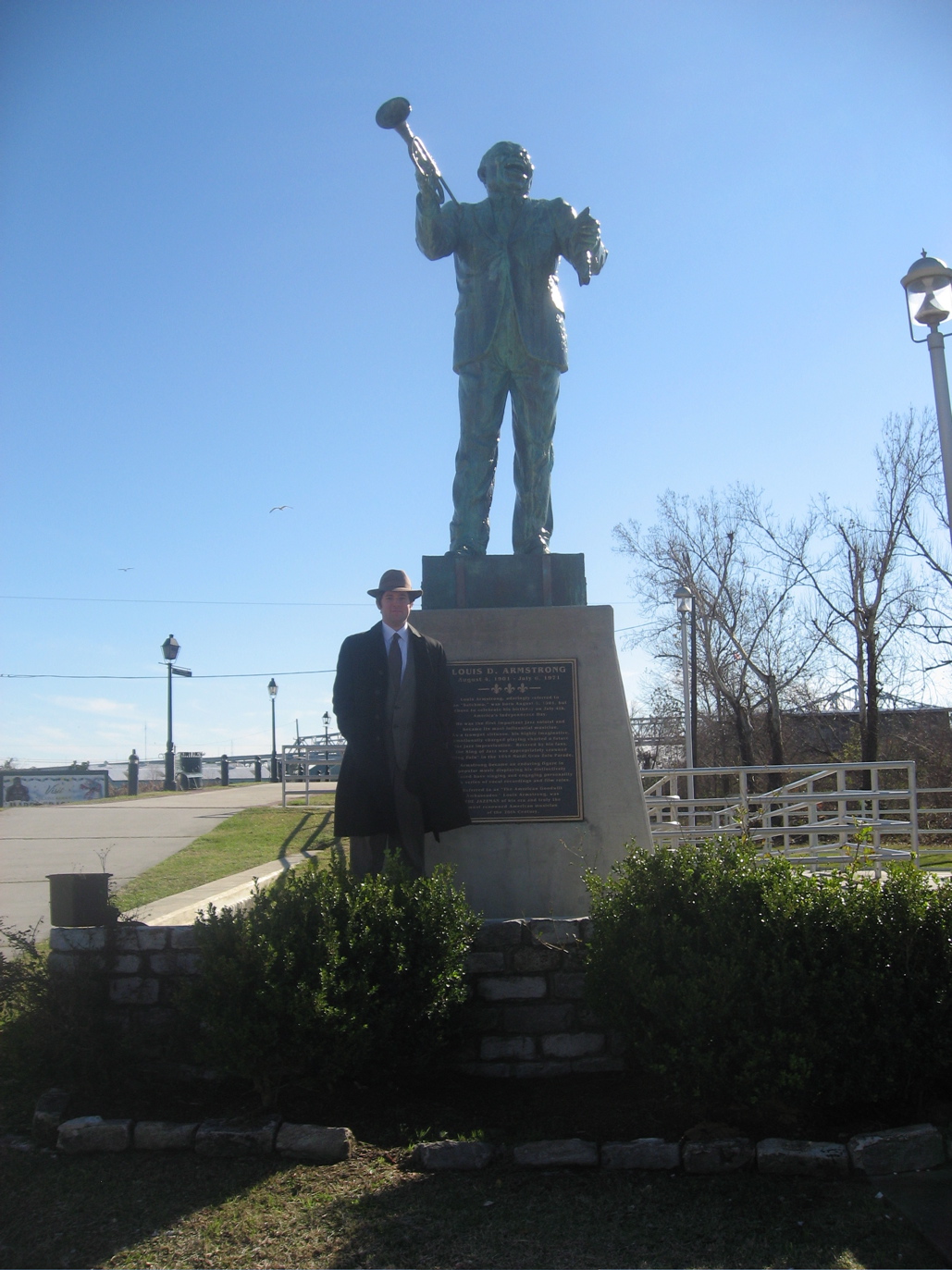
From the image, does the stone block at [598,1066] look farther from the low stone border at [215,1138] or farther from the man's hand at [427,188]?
the man's hand at [427,188]

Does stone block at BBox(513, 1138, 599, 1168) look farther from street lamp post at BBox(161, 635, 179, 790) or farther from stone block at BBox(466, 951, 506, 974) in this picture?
street lamp post at BBox(161, 635, 179, 790)

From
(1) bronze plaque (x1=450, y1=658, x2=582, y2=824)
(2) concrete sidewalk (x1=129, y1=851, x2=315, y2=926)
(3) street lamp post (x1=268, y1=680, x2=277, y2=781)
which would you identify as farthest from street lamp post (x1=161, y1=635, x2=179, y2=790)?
(1) bronze plaque (x1=450, y1=658, x2=582, y2=824)

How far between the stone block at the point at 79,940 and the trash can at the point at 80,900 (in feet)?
0.16

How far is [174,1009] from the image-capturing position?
4.59 meters

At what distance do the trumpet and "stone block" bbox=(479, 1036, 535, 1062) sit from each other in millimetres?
5305

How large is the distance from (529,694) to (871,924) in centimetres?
229

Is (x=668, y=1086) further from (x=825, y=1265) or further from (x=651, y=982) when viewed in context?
(x=825, y=1265)

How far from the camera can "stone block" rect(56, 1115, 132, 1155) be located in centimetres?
386

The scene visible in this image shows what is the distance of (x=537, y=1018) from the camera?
15.3 feet

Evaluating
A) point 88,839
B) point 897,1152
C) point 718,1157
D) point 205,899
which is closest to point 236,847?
point 88,839

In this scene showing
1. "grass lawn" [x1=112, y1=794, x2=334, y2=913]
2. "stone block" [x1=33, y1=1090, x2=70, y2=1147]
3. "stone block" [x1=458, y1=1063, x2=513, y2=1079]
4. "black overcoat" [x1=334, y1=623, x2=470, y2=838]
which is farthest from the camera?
"grass lawn" [x1=112, y1=794, x2=334, y2=913]

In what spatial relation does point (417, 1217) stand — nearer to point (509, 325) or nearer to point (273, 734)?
point (509, 325)

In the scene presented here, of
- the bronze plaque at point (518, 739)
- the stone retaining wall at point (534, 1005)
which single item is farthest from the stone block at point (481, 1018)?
the bronze plaque at point (518, 739)

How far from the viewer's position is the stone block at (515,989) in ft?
15.4
